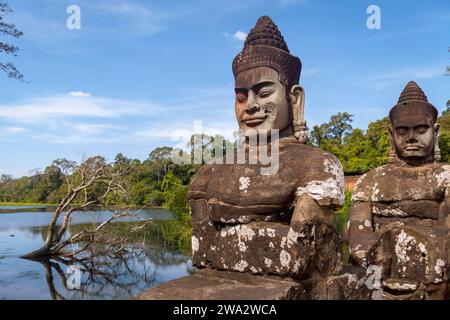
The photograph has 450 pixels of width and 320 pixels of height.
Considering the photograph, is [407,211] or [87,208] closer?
[407,211]

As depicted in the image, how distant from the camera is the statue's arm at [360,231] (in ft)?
17.4

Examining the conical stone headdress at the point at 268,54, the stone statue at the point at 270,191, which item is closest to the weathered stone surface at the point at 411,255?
the stone statue at the point at 270,191

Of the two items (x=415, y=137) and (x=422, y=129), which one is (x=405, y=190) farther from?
(x=422, y=129)

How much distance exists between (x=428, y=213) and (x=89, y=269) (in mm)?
15557

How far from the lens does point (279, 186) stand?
3490 mm

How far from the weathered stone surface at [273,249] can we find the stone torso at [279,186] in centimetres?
10

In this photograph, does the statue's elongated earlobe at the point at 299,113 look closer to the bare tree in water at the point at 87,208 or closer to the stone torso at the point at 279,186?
the stone torso at the point at 279,186

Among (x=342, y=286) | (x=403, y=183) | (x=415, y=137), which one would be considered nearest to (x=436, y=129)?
(x=415, y=137)

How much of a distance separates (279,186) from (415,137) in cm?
314
